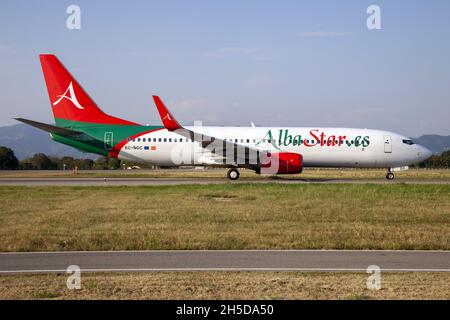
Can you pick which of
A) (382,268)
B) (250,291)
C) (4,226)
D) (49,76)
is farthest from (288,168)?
(250,291)

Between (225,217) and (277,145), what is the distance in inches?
767

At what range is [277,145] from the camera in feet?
129

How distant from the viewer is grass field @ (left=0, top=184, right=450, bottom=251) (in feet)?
51.7

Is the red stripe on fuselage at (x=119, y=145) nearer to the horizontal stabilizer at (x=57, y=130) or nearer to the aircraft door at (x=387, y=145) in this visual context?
the horizontal stabilizer at (x=57, y=130)

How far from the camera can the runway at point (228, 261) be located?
1246 cm

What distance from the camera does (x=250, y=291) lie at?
9.96 meters

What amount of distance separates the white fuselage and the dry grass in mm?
27859

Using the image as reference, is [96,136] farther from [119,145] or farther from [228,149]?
[228,149]

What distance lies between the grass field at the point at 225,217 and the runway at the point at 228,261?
74cm

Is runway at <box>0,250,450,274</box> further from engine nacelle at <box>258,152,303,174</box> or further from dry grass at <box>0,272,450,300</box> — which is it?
engine nacelle at <box>258,152,303,174</box>

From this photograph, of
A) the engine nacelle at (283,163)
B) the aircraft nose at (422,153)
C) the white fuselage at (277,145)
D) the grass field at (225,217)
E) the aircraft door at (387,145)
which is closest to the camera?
the grass field at (225,217)

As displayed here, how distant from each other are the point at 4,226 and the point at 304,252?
→ 32.3ft

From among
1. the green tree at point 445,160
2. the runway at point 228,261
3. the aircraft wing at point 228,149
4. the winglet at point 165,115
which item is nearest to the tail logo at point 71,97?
the winglet at point 165,115
